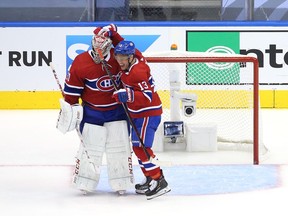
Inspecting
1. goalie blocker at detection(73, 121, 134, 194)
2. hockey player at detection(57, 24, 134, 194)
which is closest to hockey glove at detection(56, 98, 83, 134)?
hockey player at detection(57, 24, 134, 194)

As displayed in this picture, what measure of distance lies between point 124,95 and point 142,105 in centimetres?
20

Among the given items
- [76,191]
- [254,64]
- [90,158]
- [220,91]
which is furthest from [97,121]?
[220,91]

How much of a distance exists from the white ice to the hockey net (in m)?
0.26

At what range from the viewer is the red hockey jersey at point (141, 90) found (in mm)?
4512

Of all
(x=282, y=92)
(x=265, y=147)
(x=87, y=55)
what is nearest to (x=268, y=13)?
(x=282, y=92)

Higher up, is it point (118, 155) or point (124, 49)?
point (124, 49)

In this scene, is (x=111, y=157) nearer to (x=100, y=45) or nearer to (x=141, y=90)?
(x=141, y=90)

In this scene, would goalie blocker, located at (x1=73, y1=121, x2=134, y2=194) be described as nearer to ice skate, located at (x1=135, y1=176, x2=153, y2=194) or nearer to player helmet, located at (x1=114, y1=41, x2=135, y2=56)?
ice skate, located at (x1=135, y1=176, x2=153, y2=194)

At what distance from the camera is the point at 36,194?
478cm

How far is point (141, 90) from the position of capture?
452cm

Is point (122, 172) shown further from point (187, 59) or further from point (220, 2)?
point (220, 2)

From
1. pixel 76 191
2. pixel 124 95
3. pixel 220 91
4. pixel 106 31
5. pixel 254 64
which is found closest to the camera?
Answer: pixel 124 95

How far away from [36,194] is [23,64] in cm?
536

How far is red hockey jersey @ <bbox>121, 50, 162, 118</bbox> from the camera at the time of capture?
4512 millimetres
